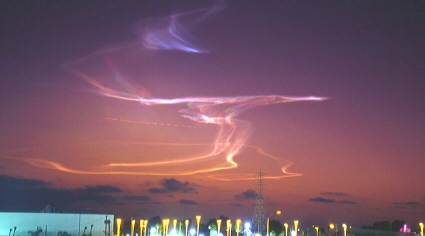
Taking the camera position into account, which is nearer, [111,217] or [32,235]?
[32,235]

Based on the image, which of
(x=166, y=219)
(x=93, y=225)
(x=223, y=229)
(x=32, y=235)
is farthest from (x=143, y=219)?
(x=223, y=229)

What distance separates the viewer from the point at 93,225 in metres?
100

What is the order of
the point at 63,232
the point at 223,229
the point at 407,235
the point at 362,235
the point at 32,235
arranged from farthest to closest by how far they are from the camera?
the point at 223,229 → the point at 362,235 → the point at 407,235 → the point at 63,232 → the point at 32,235

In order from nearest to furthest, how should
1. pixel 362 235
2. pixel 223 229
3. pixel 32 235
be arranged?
pixel 32 235 < pixel 362 235 < pixel 223 229

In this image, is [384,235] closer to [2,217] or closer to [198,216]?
[198,216]

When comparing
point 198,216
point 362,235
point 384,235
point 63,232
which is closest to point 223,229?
point 362,235

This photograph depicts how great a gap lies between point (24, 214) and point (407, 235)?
234ft

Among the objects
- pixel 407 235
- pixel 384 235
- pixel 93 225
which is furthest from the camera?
pixel 384 235

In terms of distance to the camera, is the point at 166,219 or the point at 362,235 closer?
the point at 166,219

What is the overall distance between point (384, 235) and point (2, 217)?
76969 mm

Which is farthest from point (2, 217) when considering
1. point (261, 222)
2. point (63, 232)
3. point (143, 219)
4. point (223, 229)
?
point (223, 229)

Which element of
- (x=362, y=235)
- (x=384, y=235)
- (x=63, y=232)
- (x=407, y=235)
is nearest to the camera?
(x=63, y=232)

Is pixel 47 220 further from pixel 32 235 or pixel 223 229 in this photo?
pixel 223 229

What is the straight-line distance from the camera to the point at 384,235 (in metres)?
122
